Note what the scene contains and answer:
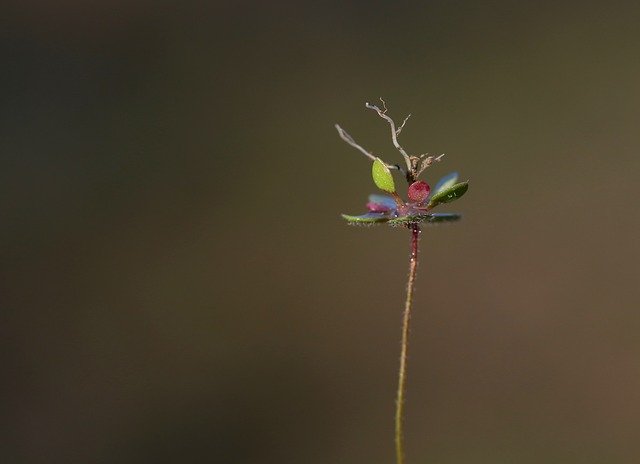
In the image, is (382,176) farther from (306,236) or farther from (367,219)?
(306,236)

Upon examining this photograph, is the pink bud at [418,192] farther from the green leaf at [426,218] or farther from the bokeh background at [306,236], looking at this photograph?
the bokeh background at [306,236]

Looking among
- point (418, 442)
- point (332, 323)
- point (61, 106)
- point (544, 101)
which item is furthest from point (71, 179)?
point (544, 101)

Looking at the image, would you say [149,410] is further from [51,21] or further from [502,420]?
[51,21]

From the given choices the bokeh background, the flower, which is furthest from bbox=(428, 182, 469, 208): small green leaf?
the bokeh background

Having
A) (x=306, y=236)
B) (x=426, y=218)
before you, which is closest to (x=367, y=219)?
(x=426, y=218)

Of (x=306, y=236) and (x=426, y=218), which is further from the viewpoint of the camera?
(x=306, y=236)

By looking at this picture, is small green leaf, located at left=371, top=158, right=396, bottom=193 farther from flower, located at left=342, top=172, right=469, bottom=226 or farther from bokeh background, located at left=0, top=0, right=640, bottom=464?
bokeh background, located at left=0, top=0, right=640, bottom=464
